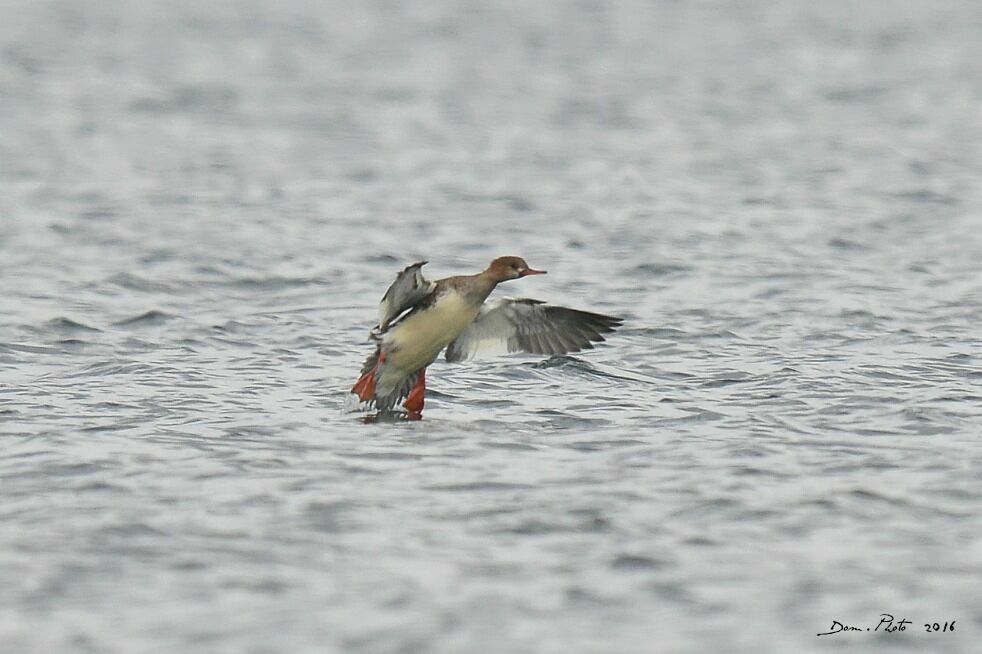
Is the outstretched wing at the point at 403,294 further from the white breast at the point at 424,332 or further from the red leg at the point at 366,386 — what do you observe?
the red leg at the point at 366,386

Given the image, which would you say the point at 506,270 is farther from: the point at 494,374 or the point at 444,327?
the point at 494,374

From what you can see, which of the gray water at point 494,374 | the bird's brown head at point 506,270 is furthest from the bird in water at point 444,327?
the gray water at point 494,374

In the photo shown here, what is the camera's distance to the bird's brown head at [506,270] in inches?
484

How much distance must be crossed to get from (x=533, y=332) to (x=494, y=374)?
0.69 meters

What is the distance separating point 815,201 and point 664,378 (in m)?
10.4

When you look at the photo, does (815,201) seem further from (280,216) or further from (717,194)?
(280,216)

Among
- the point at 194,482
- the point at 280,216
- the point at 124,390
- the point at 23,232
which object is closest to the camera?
the point at 194,482

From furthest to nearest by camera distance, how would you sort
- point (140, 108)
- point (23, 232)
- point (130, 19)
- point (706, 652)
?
point (130, 19) < point (140, 108) < point (23, 232) < point (706, 652)

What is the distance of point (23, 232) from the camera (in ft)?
65.1

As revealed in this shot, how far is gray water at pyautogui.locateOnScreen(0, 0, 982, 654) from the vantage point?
794 cm

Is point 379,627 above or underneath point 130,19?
underneath

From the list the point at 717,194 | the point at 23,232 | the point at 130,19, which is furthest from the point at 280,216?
the point at 130,19

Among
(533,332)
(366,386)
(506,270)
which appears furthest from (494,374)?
(366,386)

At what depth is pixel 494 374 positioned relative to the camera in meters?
13.4
